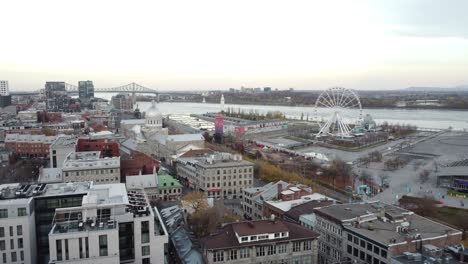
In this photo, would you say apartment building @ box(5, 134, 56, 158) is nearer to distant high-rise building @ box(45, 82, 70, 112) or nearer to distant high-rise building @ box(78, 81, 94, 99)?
distant high-rise building @ box(45, 82, 70, 112)

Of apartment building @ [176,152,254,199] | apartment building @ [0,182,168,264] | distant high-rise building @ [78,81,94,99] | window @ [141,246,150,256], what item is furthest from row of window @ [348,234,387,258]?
distant high-rise building @ [78,81,94,99]

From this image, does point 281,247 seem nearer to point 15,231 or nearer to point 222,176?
point 15,231

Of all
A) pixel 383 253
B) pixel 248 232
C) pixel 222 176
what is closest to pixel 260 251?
pixel 248 232

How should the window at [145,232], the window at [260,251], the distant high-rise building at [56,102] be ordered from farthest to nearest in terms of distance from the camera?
the distant high-rise building at [56,102]
the window at [260,251]
the window at [145,232]

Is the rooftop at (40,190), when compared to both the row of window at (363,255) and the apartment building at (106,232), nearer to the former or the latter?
the apartment building at (106,232)

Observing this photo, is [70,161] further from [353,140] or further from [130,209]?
[353,140]

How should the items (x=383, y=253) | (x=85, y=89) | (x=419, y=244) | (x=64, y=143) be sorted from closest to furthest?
(x=383, y=253) → (x=419, y=244) → (x=64, y=143) → (x=85, y=89)

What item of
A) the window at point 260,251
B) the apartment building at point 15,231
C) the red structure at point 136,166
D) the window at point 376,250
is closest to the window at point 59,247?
the apartment building at point 15,231
